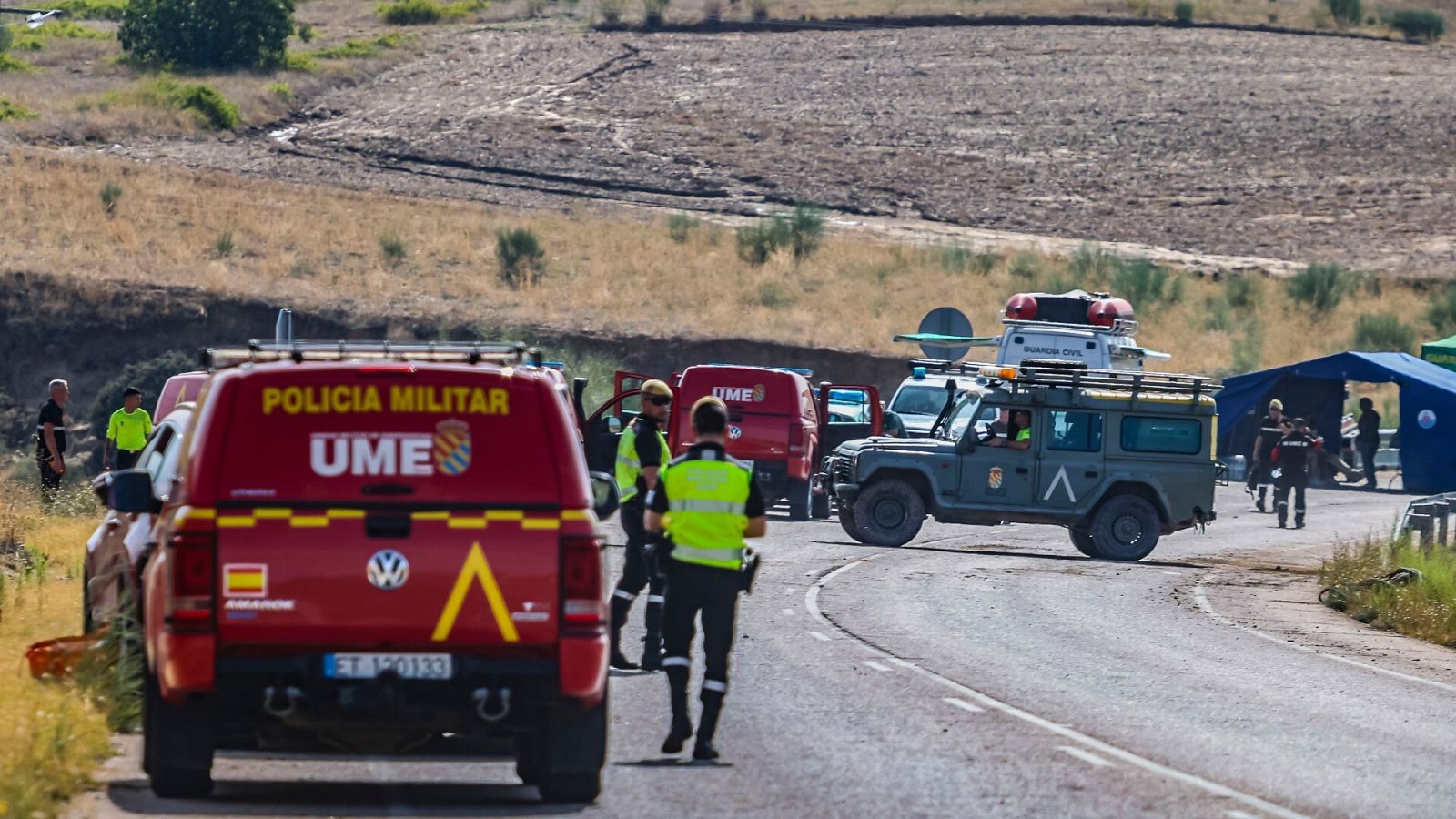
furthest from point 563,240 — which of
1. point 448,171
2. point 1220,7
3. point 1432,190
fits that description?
point 1220,7

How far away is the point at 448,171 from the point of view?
67875 millimetres

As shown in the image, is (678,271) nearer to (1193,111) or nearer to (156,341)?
(156,341)

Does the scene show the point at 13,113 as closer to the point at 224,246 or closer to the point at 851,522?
the point at 224,246

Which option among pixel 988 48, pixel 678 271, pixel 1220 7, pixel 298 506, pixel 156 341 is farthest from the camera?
pixel 1220 7

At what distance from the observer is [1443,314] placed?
57.1 m

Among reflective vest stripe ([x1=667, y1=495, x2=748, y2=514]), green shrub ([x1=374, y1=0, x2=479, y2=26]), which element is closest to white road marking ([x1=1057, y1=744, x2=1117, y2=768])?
reflective vest stripe ([x1=667, y1=495, x2=748, y2=514])

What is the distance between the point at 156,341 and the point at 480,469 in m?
36.9

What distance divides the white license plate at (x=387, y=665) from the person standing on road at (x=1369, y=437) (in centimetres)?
3370

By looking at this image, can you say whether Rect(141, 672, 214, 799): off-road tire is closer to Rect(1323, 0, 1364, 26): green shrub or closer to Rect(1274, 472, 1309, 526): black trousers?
Rect(1274, 472, 1309, 526): black trousers

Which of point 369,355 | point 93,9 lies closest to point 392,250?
point 369,355

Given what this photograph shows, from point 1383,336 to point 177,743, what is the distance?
5046 centimetres

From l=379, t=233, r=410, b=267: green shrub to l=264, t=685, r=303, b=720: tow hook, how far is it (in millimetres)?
44799

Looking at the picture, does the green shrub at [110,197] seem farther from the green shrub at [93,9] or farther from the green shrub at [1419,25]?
the green shrub at [1419,25]

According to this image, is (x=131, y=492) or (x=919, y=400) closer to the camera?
(x=131, y=492)
